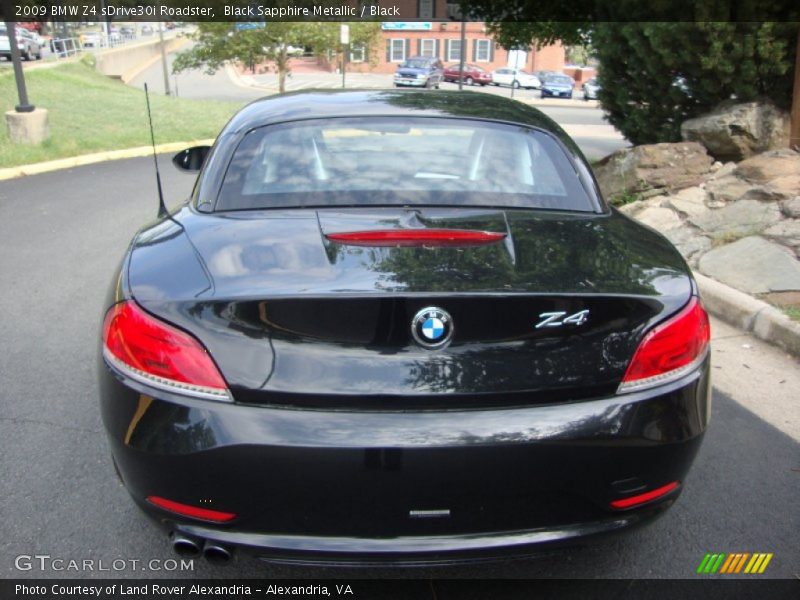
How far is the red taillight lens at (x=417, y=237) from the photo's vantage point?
7.70ft

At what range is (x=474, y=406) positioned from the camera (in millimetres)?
2027

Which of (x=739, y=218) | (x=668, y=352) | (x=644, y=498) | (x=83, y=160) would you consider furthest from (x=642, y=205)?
(x=83, y=160)

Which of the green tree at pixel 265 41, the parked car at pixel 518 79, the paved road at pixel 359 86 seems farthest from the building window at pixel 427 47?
the green tree at pixel 265 41

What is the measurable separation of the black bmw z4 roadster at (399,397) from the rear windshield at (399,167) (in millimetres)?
584

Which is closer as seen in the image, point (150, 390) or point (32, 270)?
point (150, 390)

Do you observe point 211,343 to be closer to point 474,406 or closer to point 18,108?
point 474,406

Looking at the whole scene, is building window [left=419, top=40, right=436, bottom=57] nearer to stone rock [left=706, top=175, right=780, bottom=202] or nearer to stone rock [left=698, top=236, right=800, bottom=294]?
stone rock [left=706, top=175, right=780, bottom=202]

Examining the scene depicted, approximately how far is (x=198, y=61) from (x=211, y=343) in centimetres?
2914

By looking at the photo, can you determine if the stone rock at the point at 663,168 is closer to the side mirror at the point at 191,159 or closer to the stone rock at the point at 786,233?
the stone rock at the point at 786,233

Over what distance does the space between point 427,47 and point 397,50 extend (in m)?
4.43

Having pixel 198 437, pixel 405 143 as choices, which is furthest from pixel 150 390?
pixel 405 143

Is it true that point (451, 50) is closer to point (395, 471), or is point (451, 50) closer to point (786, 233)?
point (786, 233)

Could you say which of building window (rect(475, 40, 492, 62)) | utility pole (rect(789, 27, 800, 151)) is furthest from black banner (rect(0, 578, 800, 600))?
building window (rect(475, 40, 492, 62))

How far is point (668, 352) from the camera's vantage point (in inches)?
86.1
